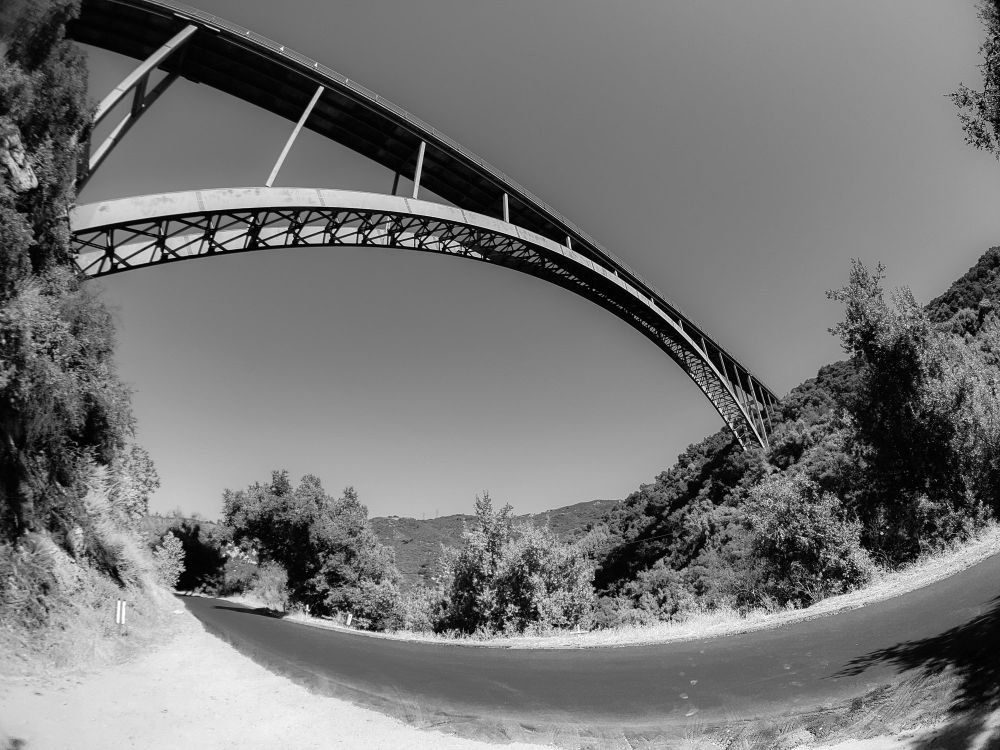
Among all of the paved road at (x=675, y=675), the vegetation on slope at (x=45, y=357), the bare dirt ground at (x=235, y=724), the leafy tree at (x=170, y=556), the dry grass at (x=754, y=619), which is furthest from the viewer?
the leafy tree at (x=170, y=556)

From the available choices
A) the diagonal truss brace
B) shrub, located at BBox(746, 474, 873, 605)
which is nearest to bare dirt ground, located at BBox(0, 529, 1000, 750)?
shrub, located at BBox(746, 474, 873, 605)

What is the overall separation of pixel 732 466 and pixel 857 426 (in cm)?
2449

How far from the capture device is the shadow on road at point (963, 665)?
2.63 meters

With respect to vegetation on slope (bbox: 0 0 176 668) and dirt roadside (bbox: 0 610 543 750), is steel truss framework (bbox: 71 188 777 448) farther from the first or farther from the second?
dirt roadside (bbox: 0 610 543 750)

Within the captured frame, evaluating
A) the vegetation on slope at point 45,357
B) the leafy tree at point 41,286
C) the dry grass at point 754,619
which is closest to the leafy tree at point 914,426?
the dry grass at point 754,619

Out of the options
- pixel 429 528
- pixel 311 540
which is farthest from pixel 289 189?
pixel 429 528

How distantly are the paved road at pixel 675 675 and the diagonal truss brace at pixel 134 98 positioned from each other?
36.5 feet

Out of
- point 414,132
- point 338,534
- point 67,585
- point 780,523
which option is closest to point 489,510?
point 780,523

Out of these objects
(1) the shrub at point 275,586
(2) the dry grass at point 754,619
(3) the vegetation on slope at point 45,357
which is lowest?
(1) the shrub at point 275,586

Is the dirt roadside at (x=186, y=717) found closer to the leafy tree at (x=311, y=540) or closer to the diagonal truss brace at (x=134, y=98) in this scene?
the diagonal truss brace at (x=134, y=98)

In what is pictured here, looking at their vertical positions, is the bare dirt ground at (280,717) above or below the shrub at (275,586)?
above

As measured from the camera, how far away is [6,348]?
6.88 metres

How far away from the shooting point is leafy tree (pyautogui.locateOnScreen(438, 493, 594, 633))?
47.5ft

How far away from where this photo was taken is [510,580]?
49.4ft
